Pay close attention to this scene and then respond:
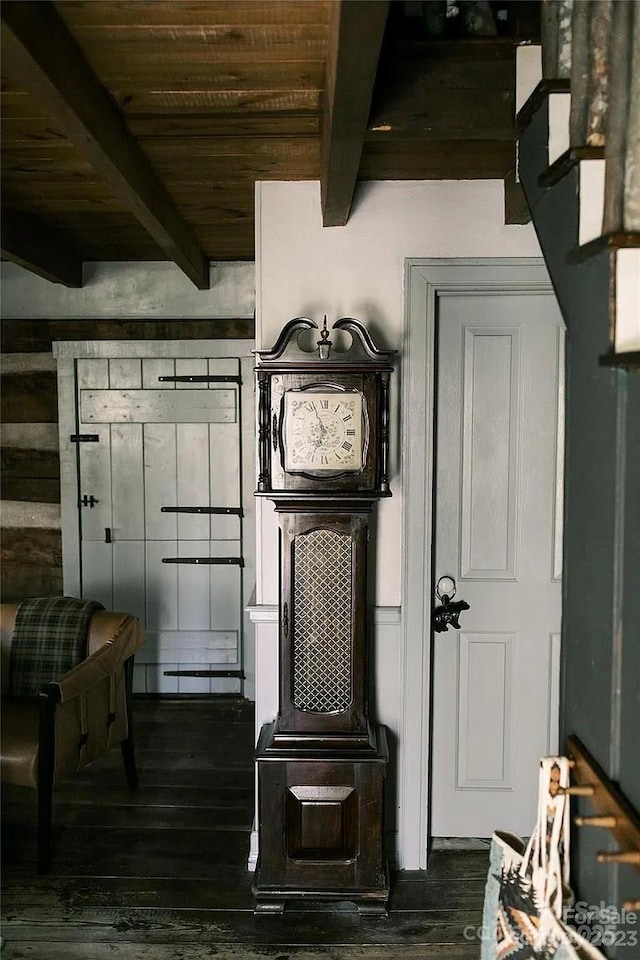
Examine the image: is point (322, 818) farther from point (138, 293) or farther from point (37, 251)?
point (138, 293)

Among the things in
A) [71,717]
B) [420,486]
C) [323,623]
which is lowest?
[71,717]

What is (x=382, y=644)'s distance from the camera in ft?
8.52

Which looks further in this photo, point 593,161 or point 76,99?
point 76,99

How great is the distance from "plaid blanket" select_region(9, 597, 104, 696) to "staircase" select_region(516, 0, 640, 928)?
6.94 ft

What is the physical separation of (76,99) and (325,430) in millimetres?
1099

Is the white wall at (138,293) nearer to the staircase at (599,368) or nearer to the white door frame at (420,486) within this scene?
the white door frame at (420,486)

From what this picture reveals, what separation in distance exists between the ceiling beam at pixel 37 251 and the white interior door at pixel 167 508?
50 cm

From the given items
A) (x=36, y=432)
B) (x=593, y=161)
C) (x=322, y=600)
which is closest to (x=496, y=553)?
(x=322, y=600)

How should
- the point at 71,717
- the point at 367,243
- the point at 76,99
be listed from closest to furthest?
the point at 76,99 < the point at 367,243 < the point at 71,717

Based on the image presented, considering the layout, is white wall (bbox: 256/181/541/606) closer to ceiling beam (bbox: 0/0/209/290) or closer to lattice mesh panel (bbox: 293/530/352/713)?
ceiling beam (bbox: 0/0/209/290)

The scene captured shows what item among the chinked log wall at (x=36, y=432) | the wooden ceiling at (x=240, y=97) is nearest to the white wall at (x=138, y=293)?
the chinked log wall at (x=36, y=432)

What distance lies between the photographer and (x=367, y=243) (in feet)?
8.18

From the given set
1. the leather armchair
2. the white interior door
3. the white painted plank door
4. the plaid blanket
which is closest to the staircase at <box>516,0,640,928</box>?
the white painted plank door

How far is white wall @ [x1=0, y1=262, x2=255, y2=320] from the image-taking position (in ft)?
13.0
